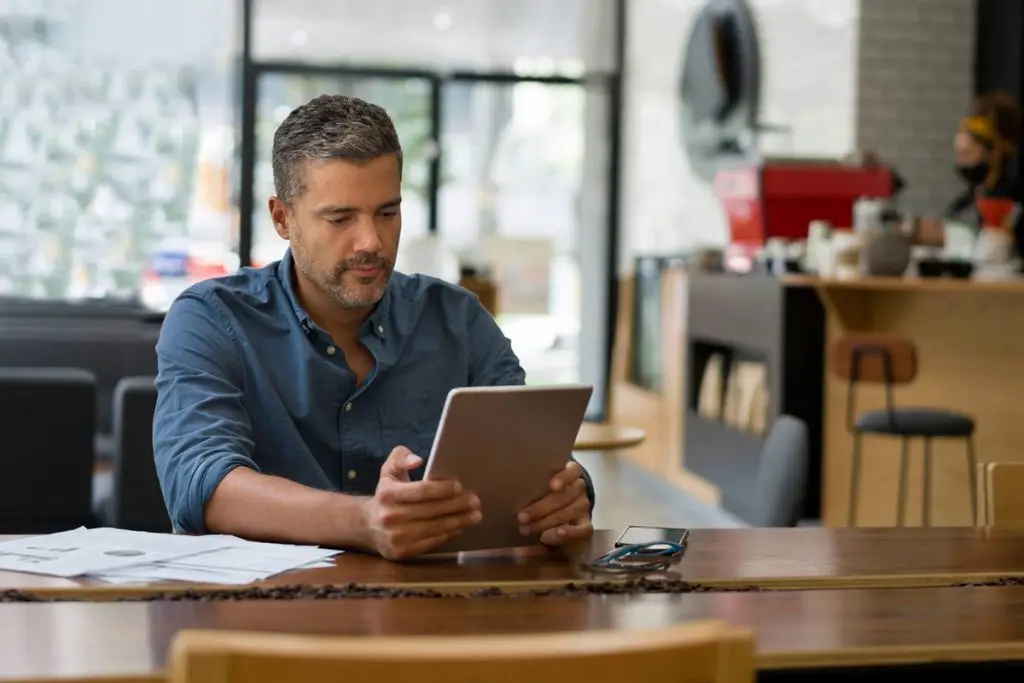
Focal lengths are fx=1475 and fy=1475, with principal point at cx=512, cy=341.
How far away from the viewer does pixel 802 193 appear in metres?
6.14

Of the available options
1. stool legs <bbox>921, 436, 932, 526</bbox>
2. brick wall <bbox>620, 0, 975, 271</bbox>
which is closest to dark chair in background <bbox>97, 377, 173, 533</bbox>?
stool legs <bbox>921, 436, 932, 526</bbox>

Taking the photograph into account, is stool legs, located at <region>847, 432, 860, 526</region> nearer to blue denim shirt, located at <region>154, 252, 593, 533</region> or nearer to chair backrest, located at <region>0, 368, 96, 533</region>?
chair backrest, located at <region>0, 368, 96, 533</region>

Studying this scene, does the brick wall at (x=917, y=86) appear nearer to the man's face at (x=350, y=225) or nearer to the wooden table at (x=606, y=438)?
the wooden table at (x=606, y=438)

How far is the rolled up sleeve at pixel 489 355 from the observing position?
262 centimetres

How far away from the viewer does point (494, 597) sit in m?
1.74

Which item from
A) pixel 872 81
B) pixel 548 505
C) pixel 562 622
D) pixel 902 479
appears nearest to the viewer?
pixel 562 622

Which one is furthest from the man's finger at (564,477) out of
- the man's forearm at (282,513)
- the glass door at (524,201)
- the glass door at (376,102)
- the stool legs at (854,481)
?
the glass door at (524,201)

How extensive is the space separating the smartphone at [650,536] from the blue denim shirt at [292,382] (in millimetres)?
170

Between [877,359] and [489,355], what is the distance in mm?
2634

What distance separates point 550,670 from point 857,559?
1.02 m

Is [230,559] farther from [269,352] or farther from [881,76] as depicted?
[881,76]

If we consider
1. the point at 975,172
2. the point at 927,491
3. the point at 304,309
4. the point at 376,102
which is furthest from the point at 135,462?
the point at 376,102

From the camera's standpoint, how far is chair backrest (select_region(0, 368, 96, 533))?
413 centimetres

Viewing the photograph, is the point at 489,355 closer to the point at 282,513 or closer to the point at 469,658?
the point at 282,513
